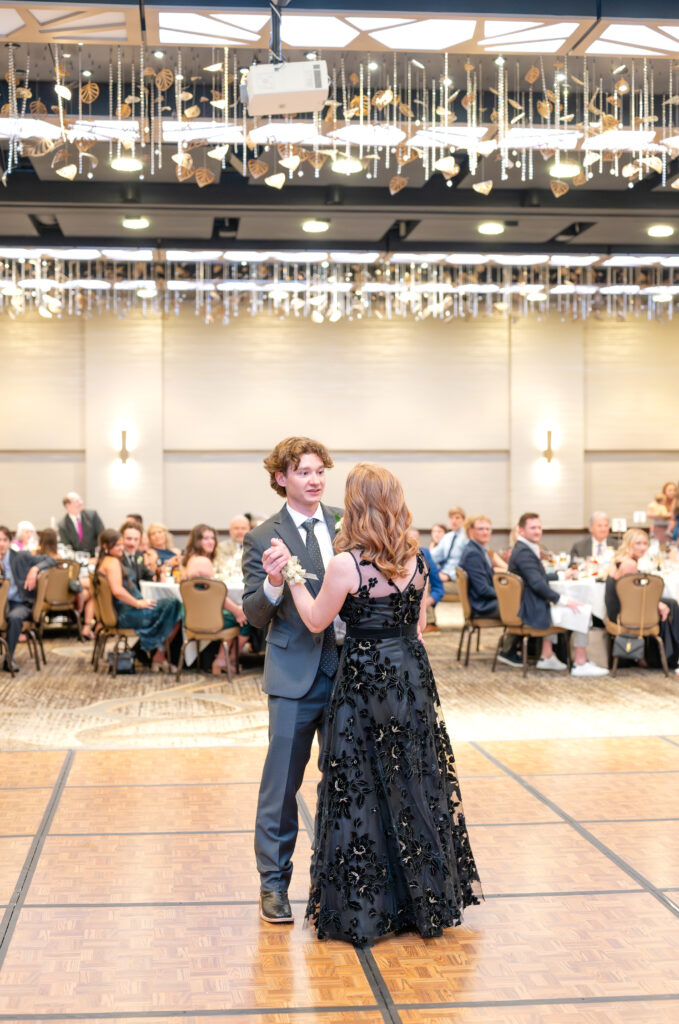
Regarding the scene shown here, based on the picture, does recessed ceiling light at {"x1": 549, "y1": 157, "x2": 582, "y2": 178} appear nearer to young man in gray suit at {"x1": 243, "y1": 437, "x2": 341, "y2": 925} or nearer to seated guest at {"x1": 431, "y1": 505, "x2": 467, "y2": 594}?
seated guest at {"x1": 431, "y1": 505, "x2": 467, "y2": 594}

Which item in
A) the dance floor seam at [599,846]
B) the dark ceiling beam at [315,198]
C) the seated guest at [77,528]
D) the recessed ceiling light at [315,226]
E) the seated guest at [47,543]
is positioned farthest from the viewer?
the seated guest at [77,528]

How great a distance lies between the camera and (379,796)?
3.69m

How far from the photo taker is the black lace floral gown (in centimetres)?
363

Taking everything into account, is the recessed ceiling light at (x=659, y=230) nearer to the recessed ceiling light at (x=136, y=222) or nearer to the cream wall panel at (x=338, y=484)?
the recessed ceiling light at (x=136, y=222)

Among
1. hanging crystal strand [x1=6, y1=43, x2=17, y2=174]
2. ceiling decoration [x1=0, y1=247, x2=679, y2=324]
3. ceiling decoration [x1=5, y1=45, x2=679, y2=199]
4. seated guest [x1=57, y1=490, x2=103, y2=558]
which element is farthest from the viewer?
seated guest [x1=57, y1=490, x2=103, y2=558]

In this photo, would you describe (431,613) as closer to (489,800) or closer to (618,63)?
(618,63)

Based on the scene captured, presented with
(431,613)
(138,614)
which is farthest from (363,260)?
(138,614)

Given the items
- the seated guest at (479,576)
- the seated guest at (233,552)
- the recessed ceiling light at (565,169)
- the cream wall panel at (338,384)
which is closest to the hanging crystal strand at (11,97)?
the recessed ceiling light at (565,169)

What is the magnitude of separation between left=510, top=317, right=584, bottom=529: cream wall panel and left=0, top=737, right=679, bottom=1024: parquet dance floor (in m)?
11.9

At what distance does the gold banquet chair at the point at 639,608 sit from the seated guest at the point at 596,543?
2124 mm

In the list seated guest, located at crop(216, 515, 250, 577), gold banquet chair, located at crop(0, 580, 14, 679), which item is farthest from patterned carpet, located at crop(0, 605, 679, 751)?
seated guest, located at crop(216, 515, 250, 577)

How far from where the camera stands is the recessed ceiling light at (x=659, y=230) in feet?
39.1

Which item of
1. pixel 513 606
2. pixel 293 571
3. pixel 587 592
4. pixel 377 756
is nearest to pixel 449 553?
pixel 587 592

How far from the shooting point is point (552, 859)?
4586 millimetres
